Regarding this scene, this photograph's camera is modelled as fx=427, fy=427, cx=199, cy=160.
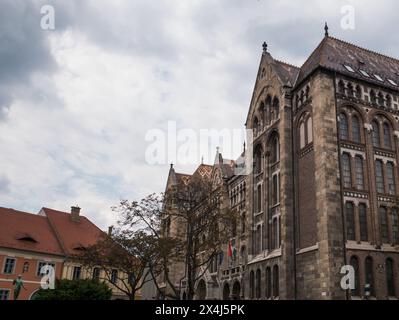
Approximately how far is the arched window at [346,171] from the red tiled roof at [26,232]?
3918 cm

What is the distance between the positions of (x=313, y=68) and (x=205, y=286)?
2968 centimetres

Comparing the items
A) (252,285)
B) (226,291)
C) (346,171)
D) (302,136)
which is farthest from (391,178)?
(226,291)

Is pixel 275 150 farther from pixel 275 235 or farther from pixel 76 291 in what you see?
pixel 76 291

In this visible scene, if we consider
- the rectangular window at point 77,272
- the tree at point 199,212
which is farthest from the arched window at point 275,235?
the rectangular window at point 77,272

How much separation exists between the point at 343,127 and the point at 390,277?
11.9 meters

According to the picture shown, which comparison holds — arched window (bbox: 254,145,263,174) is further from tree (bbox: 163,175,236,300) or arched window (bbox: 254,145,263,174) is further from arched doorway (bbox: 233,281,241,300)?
arched doorway (bbox: 233,281,241,300)

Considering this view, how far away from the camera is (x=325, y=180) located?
31.5 m

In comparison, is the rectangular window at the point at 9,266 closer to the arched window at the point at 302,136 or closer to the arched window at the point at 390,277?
the arched window at the point at 302,136

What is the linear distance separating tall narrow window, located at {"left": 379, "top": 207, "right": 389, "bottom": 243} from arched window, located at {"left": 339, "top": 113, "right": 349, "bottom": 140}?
20.6ft

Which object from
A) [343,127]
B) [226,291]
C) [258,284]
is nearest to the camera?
[343,127]

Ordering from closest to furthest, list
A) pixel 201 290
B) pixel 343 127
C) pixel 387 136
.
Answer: pixel 343 127 < pixel 387 136 < pixel 201 290

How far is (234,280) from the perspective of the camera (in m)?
44.2
